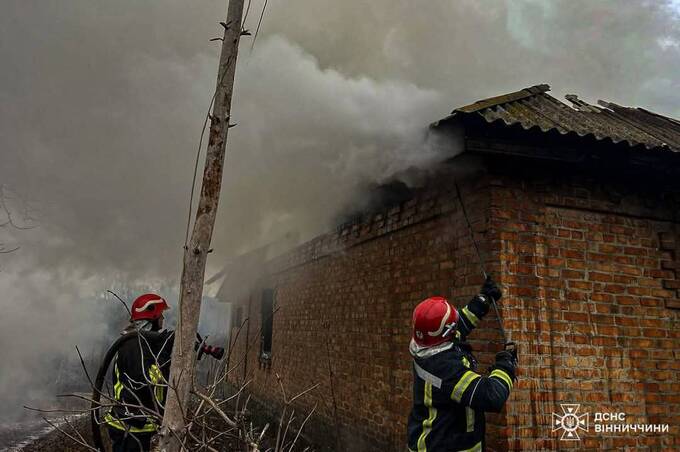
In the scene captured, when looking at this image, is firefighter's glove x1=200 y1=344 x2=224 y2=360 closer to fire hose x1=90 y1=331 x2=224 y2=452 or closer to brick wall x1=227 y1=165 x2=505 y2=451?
fire hose x1=90 y1=331 x2=224 y2=452

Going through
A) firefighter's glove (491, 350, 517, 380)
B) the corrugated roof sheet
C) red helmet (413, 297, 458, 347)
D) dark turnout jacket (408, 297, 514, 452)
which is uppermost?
the corrugated roof sheet

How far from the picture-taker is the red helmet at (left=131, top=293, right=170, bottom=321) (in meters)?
3.79

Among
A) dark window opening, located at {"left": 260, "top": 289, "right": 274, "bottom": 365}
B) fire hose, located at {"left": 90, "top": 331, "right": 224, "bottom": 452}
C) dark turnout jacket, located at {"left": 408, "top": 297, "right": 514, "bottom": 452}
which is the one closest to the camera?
dark turnout jacket, located at {"left": 408, "top": 297, "right": 514, "bottom": 452}

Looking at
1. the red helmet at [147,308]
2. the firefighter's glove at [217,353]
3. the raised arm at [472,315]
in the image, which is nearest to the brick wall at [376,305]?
the raised arm at [472,315]

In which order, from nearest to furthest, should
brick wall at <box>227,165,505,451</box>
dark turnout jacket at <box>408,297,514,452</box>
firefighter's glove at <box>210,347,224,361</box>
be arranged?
dark turnout jacket at <box>408,297,514,452</box>
firefighter's glove at <box>210,347,224,361</box>
brick wall at <box>227,165,505,451</box>

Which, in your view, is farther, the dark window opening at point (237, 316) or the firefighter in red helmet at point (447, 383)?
the dark window opening at point (237, 316)

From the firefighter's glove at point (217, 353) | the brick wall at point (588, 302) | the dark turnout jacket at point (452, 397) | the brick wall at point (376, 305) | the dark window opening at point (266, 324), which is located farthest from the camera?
the dark window opening at point (266, 324)

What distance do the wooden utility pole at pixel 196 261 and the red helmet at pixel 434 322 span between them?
1.17 m

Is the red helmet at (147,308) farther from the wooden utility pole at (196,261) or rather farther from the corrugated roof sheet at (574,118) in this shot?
the corrugated roof sheet at (574,118)

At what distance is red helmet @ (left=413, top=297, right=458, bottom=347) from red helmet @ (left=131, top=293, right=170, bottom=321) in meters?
2.29

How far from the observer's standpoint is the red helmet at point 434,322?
253cm

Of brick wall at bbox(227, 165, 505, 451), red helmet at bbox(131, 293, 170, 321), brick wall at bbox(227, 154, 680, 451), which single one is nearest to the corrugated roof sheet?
brick wall at bbox(227, 154, 680, 451)

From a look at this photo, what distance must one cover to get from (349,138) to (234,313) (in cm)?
1154

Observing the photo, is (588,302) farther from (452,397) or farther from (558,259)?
(452,397)
